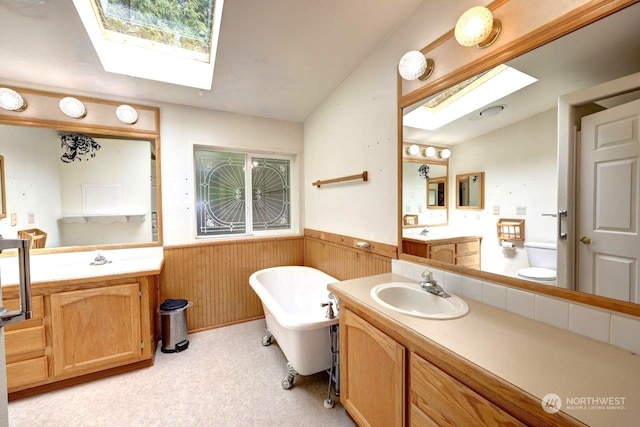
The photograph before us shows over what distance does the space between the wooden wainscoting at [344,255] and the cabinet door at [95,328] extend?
1.69 m

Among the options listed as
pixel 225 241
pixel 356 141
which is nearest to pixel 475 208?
pixel 356 141

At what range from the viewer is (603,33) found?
89 cm

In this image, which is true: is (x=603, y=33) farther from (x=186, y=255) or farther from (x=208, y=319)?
(x=208, y=319)

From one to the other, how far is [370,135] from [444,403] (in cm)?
171

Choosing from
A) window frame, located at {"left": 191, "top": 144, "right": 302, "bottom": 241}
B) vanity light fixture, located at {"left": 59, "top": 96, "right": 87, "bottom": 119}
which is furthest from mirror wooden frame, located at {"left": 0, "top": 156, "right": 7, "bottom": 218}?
window frame, located at {"left": 191, "top": 144, "right": 302, "bottom": 241}

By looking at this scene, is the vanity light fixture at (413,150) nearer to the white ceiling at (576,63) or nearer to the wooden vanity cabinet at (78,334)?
the white ceiling at (576,63)

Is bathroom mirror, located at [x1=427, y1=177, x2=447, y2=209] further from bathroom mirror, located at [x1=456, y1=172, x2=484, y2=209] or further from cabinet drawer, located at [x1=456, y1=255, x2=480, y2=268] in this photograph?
cabinet drawer, located at [x1=456, y1=255, x2=480, y2=268]

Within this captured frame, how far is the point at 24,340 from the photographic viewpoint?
1.67m

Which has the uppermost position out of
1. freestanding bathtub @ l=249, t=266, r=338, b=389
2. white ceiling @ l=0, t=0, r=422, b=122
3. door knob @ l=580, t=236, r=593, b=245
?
white ceiling @ l=0, t=0, r=422, b=122

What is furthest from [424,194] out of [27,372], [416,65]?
[27,372]

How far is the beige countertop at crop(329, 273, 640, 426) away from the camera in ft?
2.00

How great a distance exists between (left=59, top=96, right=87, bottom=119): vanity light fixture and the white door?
3.34 meters

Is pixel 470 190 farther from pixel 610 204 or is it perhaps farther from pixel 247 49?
pixel 247 49

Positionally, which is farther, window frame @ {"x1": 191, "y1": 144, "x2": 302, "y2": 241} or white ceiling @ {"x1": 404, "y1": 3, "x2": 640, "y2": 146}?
window frame @ {"x1": 191, "y1": 144, "x2": 302, "y2": 241}
